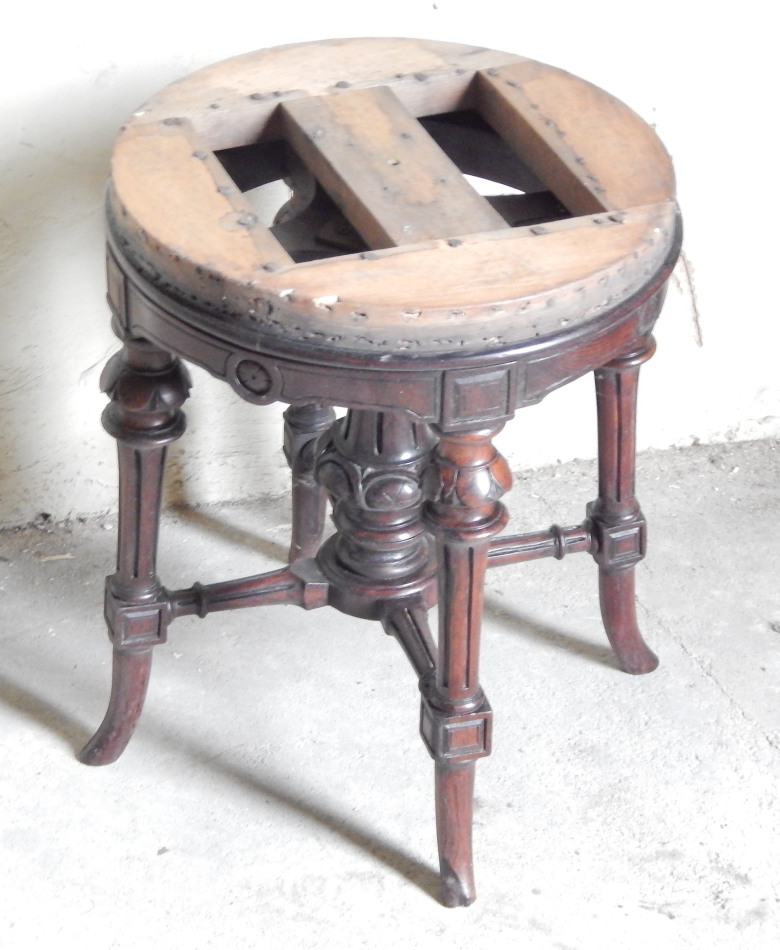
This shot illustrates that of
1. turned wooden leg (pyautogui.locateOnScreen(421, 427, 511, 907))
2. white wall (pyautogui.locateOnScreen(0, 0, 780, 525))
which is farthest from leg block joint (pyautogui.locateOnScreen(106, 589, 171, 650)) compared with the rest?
white wall (pyautogui.locateOnScreen(0, 0, 780, 525))

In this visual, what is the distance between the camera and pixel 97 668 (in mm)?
1797

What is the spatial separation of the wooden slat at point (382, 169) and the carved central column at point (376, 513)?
0.94 ft

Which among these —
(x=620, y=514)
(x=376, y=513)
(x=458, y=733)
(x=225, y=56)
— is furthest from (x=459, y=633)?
(x=225, y=56)

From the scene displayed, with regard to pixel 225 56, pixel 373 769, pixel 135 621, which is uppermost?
pixel 225 56

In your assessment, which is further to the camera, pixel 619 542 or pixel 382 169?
pixel 619 542

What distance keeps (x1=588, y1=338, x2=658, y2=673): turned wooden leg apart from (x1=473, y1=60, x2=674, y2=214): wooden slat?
0.24 metres

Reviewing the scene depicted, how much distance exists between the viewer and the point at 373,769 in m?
1.66

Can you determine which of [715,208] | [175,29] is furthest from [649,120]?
[175,29]

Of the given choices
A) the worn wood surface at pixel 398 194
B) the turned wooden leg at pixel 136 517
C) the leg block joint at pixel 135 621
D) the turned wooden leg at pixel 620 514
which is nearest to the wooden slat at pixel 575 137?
the worn wood surface at pixel 398 194

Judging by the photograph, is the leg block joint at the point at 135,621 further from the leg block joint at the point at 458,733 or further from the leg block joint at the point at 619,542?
the leg block joint at the point at 619,542

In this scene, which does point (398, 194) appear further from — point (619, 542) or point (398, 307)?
point (619, 542)

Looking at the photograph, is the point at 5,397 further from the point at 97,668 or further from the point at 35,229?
the point at 97,668

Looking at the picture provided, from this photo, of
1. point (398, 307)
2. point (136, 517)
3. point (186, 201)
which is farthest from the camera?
point (136, 517)

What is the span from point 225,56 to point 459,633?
77 cm
